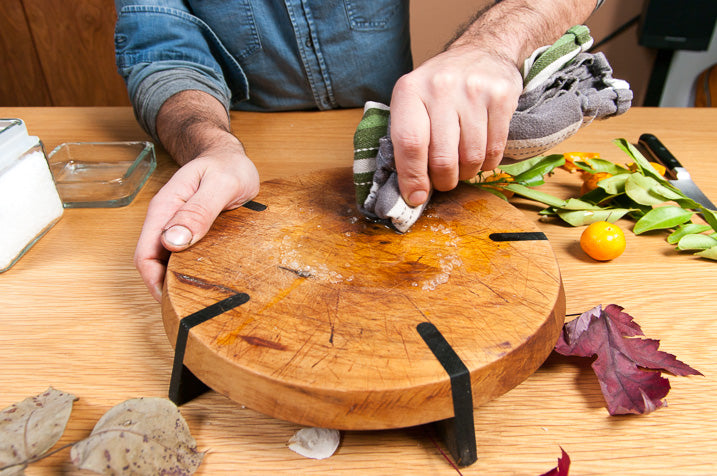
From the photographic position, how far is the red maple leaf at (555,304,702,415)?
588 millimetres

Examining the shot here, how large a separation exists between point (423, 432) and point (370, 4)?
117 centimetres

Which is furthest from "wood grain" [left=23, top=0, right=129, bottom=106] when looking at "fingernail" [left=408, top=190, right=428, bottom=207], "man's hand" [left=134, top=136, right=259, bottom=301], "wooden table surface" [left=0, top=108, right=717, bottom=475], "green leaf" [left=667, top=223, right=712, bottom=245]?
"green leaf" [left=667, top=223, right=712, bottom=245]

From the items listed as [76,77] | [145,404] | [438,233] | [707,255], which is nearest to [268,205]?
[438,233]

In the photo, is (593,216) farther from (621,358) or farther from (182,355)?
(182,355)

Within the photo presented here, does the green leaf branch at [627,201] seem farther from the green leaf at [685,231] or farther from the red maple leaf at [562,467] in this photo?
the red maple leaf at [562,467]

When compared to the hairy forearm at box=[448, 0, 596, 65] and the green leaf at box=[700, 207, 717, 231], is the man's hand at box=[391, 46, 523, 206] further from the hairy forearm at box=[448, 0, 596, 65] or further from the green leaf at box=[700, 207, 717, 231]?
the green leaf at box=[700, 207, 717, 231]

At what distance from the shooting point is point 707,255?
856 millimetres

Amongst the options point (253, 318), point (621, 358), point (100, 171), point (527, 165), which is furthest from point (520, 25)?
point (100, 171)

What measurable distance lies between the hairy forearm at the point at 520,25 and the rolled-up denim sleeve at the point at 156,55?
2.20ft

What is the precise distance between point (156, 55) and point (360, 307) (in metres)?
0.98

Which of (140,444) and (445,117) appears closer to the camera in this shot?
(140,444)

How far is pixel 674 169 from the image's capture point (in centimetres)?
107

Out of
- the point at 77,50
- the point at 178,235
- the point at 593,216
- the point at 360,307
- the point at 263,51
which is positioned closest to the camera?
the point at 360,307

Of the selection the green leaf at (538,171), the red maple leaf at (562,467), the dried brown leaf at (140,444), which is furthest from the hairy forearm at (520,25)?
the dried brown leaf at (140,444)
